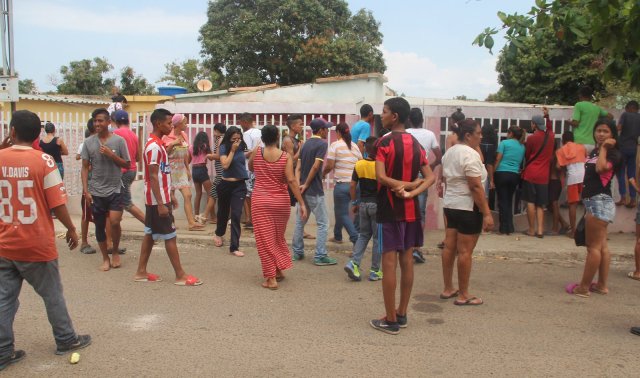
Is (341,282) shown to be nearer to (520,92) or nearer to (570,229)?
(570,229)

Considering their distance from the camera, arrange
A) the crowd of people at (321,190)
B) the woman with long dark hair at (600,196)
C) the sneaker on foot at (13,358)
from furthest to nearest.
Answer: the woman with long dark hair at (600,196) → the crowd of people at (321,190) → the sneaker on foot at (13,358)

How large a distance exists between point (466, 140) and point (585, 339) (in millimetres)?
2004

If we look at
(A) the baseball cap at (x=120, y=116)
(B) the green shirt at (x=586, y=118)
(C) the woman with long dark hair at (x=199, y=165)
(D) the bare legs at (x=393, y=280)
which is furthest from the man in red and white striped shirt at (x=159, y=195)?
(B) the green shirt at (x=586, y=118)

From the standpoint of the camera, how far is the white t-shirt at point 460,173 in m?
5.09

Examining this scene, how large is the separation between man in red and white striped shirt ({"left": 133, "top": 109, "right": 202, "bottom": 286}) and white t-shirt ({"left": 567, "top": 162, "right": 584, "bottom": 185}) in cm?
545

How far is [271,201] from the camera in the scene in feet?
19.4

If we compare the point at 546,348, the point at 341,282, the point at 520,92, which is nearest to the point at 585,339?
the point at 546,348

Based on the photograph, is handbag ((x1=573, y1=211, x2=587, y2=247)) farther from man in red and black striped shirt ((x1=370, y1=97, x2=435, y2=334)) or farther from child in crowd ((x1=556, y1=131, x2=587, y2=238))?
child in crowd ((x1=556, y1=131, x2=587, y2=238))

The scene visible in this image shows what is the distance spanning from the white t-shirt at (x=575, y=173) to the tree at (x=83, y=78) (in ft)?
103

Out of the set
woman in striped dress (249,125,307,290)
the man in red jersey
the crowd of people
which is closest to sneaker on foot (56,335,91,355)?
the crowd of people

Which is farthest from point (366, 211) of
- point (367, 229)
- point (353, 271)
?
point (353, 271)

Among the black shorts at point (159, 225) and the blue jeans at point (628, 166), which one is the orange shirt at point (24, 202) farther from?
the blue jeans at point (628, 166)

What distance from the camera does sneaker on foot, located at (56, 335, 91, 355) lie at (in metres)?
4.02

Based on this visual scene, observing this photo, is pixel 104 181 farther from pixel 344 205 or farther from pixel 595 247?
pixel 595 247
